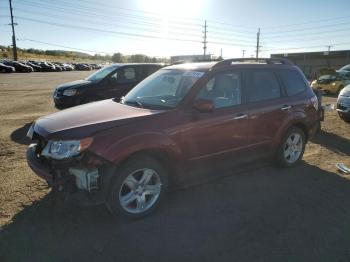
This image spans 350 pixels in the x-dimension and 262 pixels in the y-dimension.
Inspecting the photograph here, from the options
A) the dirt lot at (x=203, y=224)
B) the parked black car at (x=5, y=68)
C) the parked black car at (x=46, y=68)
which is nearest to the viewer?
the dirt lot at (x=203, y=224)

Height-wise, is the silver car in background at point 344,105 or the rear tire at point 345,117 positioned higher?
the silver car in background at point 344,105

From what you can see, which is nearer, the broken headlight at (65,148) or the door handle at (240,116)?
the broken headlight at (65,148)

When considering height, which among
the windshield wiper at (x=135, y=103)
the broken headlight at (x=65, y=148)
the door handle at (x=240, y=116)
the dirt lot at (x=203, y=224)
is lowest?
the dirt lot at (x=203, y=224)

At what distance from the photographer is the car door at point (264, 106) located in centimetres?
506

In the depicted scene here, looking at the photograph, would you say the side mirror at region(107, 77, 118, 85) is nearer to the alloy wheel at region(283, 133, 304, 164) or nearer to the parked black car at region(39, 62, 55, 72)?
the alloy wheel at region(283, 133, 304, 164)

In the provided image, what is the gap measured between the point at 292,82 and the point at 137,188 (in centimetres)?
344

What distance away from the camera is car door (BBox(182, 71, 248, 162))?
14.2 feet

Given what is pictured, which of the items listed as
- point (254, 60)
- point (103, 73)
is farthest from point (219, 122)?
point (103, 73)

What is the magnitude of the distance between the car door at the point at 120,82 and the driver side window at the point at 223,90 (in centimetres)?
570

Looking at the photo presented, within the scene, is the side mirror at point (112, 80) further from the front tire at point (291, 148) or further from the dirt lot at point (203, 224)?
the front tire at point (291, 148)

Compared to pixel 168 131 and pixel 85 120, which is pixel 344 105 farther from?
pixel 85 120

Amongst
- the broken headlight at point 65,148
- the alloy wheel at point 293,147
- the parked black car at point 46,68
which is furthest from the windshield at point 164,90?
the parked black car at point 46,68

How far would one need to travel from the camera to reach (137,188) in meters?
3.98

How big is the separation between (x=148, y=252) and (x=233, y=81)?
2722 millimetres
